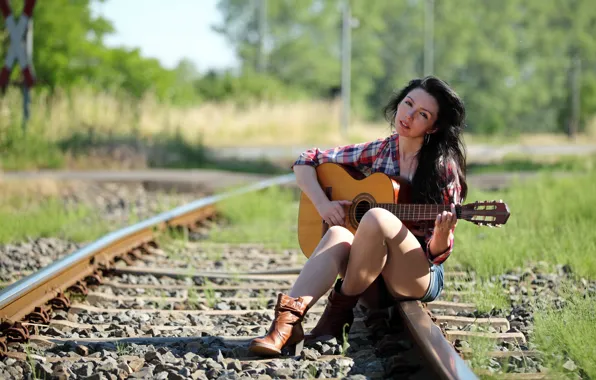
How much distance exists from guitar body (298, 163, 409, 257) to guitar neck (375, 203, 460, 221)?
Answer: 0.13 ft

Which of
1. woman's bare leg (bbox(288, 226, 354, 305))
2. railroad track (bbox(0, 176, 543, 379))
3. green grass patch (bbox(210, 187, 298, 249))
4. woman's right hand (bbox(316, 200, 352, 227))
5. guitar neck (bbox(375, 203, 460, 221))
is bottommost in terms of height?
green grass patch (bbox(210, 187, 298, 249))

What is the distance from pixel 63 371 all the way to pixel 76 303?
145cm

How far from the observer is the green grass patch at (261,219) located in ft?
24.2

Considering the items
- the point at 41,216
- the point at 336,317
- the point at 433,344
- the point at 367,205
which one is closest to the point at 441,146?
the point at 367,205

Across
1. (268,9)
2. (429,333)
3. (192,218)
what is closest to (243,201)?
(192,218)

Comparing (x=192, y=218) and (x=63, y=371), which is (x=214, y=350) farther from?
(x=192, y=218)

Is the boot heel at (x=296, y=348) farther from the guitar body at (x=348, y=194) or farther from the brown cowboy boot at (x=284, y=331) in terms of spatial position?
the guitar body at (x=348, y=194)

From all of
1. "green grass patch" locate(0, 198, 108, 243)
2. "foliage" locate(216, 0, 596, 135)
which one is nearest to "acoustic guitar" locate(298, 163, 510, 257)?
"green grass patch" locate(0, 198, 108, 243)

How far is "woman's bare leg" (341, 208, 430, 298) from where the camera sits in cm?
381

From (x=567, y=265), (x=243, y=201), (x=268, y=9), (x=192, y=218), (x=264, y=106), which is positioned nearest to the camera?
(x=567, y=265)

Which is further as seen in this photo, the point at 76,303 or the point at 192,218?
the point at 192,218

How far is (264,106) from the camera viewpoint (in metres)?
31.0

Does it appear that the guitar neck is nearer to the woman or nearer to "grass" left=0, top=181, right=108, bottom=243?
the woman

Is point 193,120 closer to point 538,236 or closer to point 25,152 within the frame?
point 25,152
